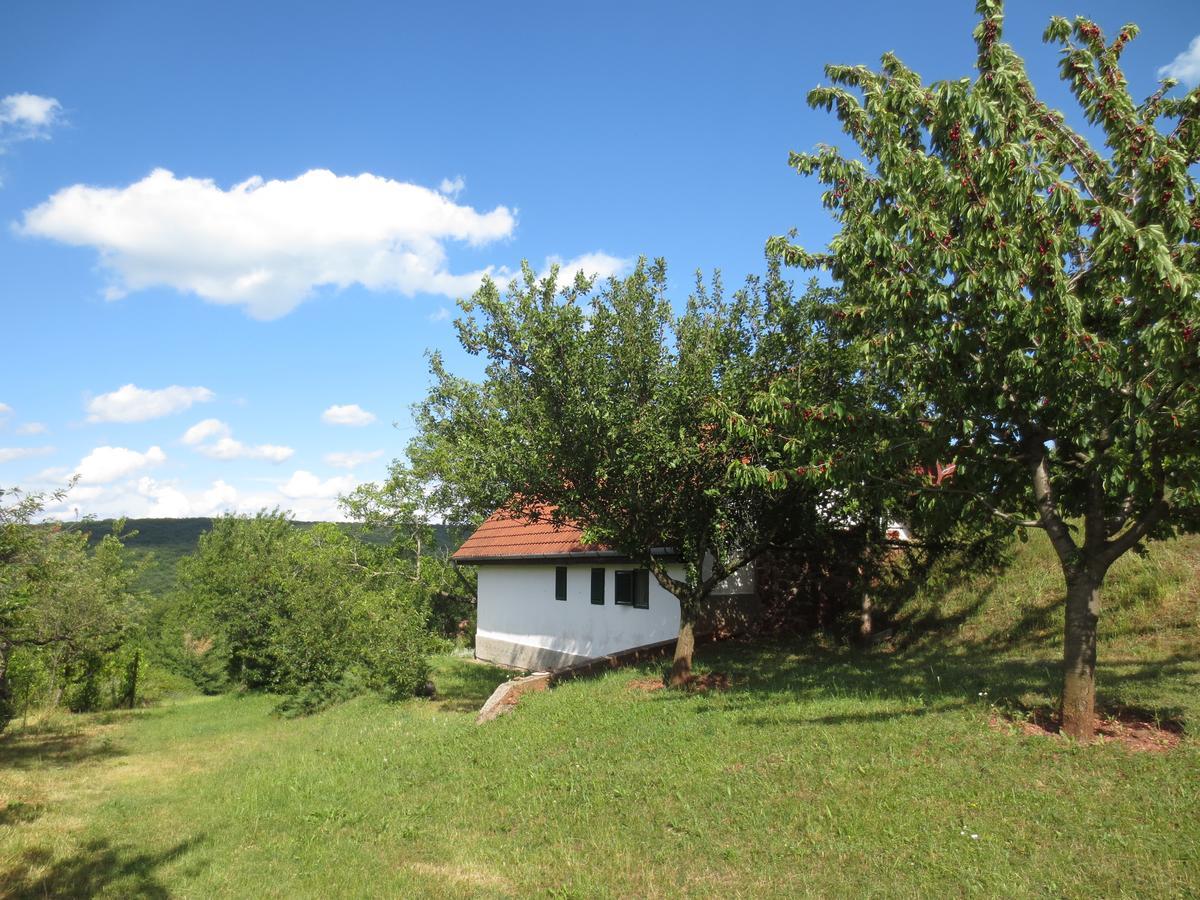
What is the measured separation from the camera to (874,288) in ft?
24.3

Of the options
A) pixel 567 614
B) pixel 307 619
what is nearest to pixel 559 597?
pixel 567 614

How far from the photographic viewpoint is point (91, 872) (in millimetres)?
7375

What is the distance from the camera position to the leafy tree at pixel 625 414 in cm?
1164

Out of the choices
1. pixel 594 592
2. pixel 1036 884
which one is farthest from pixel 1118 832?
pixel 594 592

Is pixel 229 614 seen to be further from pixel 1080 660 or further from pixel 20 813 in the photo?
pixel 1080 660

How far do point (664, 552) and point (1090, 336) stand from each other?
10.9 m

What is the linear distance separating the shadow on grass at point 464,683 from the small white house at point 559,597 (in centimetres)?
103

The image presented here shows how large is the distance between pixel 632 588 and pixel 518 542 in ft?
19.0

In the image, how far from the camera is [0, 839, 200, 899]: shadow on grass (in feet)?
22.6

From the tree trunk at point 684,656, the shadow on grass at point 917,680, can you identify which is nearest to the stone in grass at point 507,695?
the shadow on grass at point 917,680

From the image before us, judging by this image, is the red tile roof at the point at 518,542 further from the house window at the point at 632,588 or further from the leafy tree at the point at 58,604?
the leafy tree at the point at 58,604

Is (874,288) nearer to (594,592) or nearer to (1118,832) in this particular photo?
(1118,832)

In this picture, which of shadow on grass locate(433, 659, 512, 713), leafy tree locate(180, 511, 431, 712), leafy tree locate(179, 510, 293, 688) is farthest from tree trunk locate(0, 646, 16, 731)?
shadow on grass locate(433, 659, 512, 713)

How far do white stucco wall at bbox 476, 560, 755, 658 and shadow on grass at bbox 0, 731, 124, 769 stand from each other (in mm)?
10902
